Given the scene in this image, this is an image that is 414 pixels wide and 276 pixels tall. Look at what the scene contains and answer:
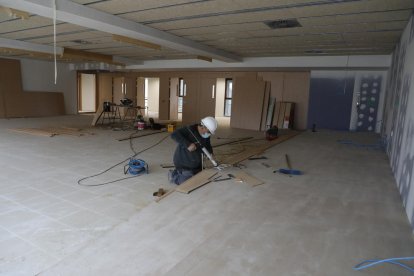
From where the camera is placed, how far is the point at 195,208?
3215mm

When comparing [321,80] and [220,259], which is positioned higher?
[321,80]

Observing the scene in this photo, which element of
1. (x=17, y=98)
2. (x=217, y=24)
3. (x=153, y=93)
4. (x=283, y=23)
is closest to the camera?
(x=283, y=23)

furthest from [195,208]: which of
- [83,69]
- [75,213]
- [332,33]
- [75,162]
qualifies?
[83,69]

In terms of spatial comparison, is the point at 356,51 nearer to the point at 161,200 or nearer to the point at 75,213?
the point at 161,200

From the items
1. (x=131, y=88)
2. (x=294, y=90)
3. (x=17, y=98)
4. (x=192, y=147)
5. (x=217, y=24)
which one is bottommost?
(x=192, y=147)

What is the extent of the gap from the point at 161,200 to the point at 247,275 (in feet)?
5.28

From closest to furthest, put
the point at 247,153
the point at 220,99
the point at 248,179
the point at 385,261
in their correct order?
the point at 385,261 → the point at 248,179 → the point at 247,153 → the point at 220,99

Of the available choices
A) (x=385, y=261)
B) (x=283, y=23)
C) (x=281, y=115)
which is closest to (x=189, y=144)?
(x=385, y=261)

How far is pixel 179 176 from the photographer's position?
412 cm

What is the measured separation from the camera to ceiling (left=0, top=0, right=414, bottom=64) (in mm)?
4215

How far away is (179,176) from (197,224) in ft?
4.43

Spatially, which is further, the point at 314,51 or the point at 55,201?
the point at 314,51

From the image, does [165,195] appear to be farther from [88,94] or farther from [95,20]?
[88,94]

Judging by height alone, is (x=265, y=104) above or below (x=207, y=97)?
below
